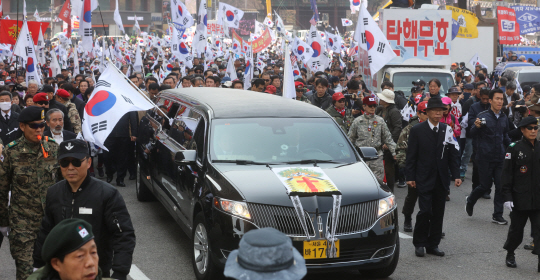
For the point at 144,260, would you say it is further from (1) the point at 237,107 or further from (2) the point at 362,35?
(2) the point at 362,35

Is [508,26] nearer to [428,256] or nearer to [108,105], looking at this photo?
[428,256]

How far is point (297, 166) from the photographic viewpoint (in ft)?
19.9

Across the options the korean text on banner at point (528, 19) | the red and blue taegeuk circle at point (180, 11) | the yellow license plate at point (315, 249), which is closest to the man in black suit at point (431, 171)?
the yellow license plate at point (315, 249)

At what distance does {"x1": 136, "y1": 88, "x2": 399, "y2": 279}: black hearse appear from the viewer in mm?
5344

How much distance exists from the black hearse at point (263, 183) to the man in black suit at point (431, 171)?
29.0 inches

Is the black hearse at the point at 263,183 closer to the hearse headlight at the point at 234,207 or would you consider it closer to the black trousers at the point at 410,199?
the hearse headlight at the point at 234,207

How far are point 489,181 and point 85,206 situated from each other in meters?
6.58

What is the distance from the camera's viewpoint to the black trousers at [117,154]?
1112cm

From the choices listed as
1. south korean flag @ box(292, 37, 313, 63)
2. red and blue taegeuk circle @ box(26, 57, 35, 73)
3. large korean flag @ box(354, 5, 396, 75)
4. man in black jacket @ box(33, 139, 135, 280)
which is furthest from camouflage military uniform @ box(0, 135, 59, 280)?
south korean flag @ box(292, 37, 313, 63)

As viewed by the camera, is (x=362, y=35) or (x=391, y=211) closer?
(x=391, y=211)

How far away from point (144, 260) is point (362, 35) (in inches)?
300

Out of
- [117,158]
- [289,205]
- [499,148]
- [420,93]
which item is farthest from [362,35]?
[289,205]

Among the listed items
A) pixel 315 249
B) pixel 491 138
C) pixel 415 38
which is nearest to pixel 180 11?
pixel 415 38

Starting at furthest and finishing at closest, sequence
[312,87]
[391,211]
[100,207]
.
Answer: [312,87] < [391,211] < [100,207]
